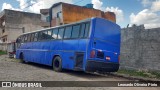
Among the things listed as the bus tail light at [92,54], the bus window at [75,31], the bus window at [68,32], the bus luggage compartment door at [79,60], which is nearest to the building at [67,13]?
the bus window at [68,32]

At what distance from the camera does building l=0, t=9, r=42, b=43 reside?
49.5 metres

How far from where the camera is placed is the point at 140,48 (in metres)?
14.6

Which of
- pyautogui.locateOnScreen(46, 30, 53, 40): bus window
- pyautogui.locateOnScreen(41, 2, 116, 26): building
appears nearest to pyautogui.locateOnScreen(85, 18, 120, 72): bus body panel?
pyautogui.locateOnScreen(46, 30, 53, 40): bus window

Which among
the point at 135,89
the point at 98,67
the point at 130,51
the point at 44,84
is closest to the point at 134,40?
the point at 130,51

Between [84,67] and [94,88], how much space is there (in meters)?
2.89

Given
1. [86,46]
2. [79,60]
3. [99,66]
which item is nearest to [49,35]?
[79,60]

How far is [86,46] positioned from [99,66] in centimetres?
129

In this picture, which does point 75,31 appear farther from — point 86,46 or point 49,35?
point 49,35

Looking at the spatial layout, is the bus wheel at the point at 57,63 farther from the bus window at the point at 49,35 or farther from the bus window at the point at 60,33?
the bus window at the point at 49,35

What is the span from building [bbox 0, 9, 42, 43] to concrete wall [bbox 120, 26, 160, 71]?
36.9 m

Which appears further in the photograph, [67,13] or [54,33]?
[67,13]

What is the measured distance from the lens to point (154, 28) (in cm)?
1342

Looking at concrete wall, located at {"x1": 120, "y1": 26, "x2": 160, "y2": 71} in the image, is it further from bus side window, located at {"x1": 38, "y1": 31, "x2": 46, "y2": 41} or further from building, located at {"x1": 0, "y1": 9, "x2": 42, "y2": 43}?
building, located at {"x1": 0, "y1": 9, "x2": 42, "y2": 43}

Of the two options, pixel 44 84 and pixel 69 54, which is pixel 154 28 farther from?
pixel 44 84
